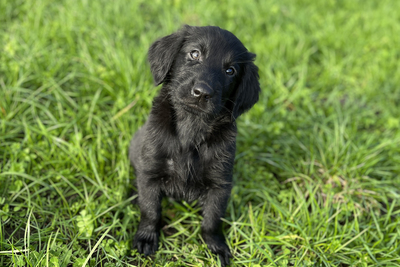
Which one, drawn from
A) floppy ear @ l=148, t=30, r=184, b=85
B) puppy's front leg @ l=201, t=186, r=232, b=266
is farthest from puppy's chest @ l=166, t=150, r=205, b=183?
floppy ear @ l=148, t=30, r=184, b=85

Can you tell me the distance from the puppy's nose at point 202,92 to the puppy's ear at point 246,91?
36cm

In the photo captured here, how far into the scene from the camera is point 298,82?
420 cm

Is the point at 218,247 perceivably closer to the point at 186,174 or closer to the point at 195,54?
the point at 186,174

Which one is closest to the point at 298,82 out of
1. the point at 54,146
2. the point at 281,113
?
the point at 281,113

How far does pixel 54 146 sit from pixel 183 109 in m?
1.49

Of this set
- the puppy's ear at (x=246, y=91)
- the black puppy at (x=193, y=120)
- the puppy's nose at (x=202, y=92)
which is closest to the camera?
the puppy's nose at (x=202, y=92)

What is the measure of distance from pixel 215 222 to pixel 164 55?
4.46 ft

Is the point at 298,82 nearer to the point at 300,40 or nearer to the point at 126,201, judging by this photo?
the point at 300,40

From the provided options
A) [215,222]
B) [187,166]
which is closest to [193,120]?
[187,166]

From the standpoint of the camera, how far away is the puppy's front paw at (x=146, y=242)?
8.14 ft

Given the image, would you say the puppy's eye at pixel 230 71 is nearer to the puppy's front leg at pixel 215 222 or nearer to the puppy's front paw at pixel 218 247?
the puppy's front leg at pixel 215 222

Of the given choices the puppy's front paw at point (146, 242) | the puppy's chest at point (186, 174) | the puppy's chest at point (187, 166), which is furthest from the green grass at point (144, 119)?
the puppy's chest at point (187, 166)

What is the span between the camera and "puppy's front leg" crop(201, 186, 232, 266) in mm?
2373

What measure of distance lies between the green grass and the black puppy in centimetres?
55
